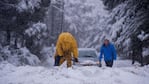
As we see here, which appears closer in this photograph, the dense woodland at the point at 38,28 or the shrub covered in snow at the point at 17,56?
the dense woodland at the point at 38,28

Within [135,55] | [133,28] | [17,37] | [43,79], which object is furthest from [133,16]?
[43,79]

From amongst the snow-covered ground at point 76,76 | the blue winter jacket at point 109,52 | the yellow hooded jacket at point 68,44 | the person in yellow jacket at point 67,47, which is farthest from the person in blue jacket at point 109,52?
the snow-covered ground at point 76,76

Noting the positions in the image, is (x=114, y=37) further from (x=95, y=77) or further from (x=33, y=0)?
(x=95, y=77)

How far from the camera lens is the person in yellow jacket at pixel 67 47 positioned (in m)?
10.6

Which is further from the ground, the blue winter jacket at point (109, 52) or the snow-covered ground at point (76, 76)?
the blue winter jacket at point (109, 52)

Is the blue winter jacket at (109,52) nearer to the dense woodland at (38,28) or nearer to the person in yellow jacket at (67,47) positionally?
the person in yellow jacket at (67,47)

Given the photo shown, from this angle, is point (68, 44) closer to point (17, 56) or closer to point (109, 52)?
point (109, 52)

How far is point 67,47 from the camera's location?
1075 cm

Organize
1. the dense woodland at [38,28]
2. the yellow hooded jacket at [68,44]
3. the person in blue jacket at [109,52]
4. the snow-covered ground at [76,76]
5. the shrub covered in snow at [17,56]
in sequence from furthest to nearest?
the shrub covered in snow at [17,56] < the dense woodland at [38,28] < the person in blue jacket at [109,52] < the yellow hooded jacket at [68,44] < the snow-covered ground at [76,76]

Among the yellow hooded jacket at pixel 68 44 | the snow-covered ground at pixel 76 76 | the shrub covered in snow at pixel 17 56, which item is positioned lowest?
the shrub covered in snow at pixel 17 56

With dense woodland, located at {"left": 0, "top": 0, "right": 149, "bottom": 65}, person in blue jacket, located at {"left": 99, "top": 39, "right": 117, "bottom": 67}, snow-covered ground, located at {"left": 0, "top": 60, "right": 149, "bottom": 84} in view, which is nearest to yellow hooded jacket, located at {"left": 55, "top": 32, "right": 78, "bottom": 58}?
snow-covered ground, located at {"left": 0, "top": 60, "right": 149, "bottom": 84}

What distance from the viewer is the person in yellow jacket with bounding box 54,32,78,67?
10634mm

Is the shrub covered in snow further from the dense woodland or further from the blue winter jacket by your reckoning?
the blue winter jacket

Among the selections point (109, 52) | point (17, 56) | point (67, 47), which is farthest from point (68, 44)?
point (17, 56)
